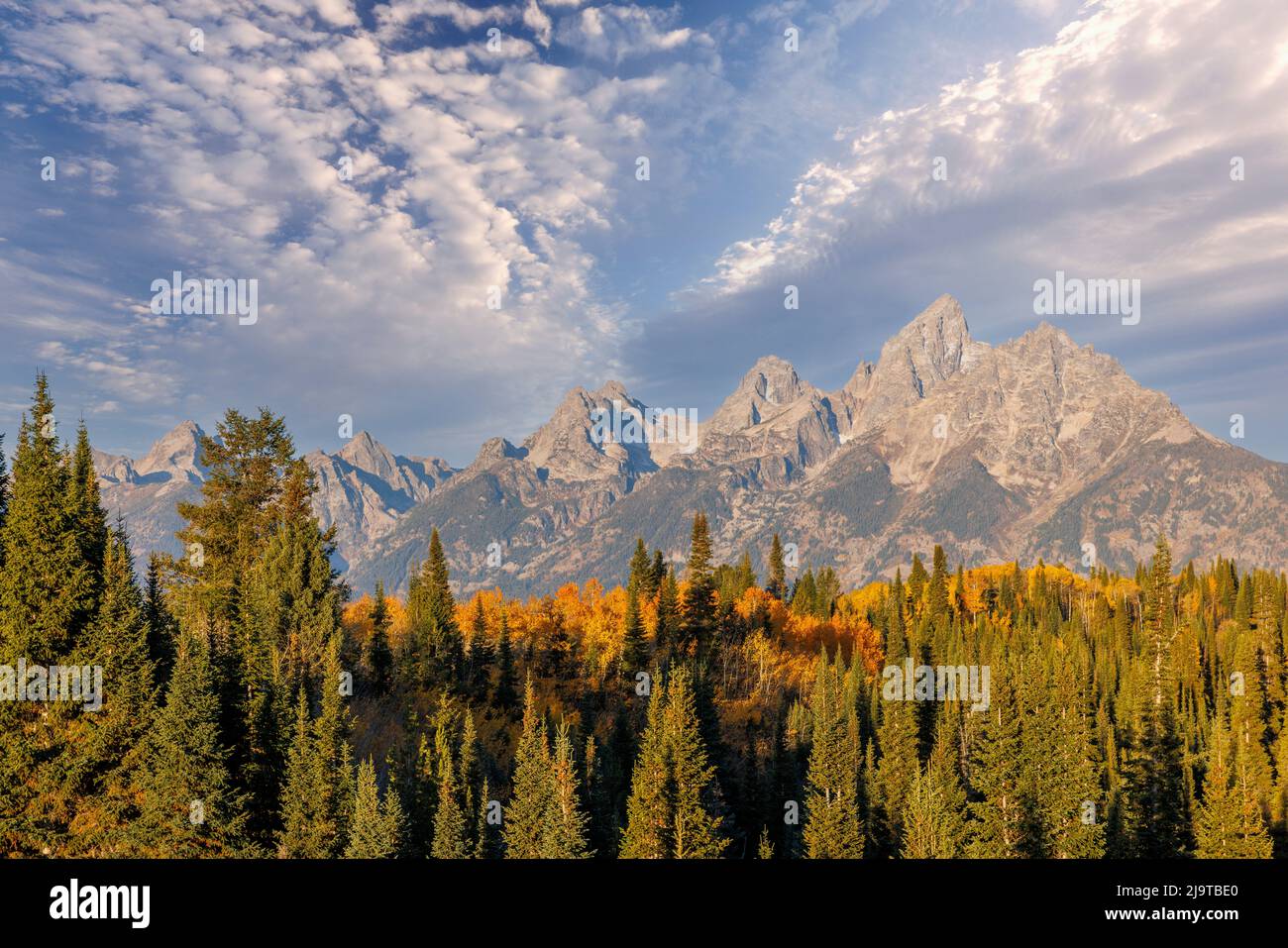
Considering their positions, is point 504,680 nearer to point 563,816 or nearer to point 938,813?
point 563,816

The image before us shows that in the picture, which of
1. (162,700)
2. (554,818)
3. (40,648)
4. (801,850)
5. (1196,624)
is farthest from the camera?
(1196,624)

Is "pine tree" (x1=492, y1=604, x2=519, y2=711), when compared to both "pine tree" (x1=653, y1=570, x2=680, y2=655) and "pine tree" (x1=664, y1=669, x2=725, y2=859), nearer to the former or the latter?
"pine tree" (x1=653, y1=570, x2=680, y2=655)

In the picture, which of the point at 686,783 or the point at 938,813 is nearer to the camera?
the point at 686,783

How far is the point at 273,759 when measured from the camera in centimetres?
4441

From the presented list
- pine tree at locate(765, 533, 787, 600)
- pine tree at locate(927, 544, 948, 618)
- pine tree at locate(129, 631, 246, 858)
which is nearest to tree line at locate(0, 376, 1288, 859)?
pine tree at locate(129, 631, 246, 858)

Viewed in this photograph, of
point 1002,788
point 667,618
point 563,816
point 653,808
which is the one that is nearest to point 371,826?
point 563,816

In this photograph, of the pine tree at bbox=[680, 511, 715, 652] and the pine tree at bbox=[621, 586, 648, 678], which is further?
the pine tree at bbox=[680, 511, 715, 652]

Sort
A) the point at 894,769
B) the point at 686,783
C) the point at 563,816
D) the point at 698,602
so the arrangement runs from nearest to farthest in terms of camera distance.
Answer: the point at 563,816
the point at 686,783
the point at 894,769
the point at 698,602

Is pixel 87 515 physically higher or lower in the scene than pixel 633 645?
higher

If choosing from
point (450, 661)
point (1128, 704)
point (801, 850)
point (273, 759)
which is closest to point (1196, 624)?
point (1128, 704)
